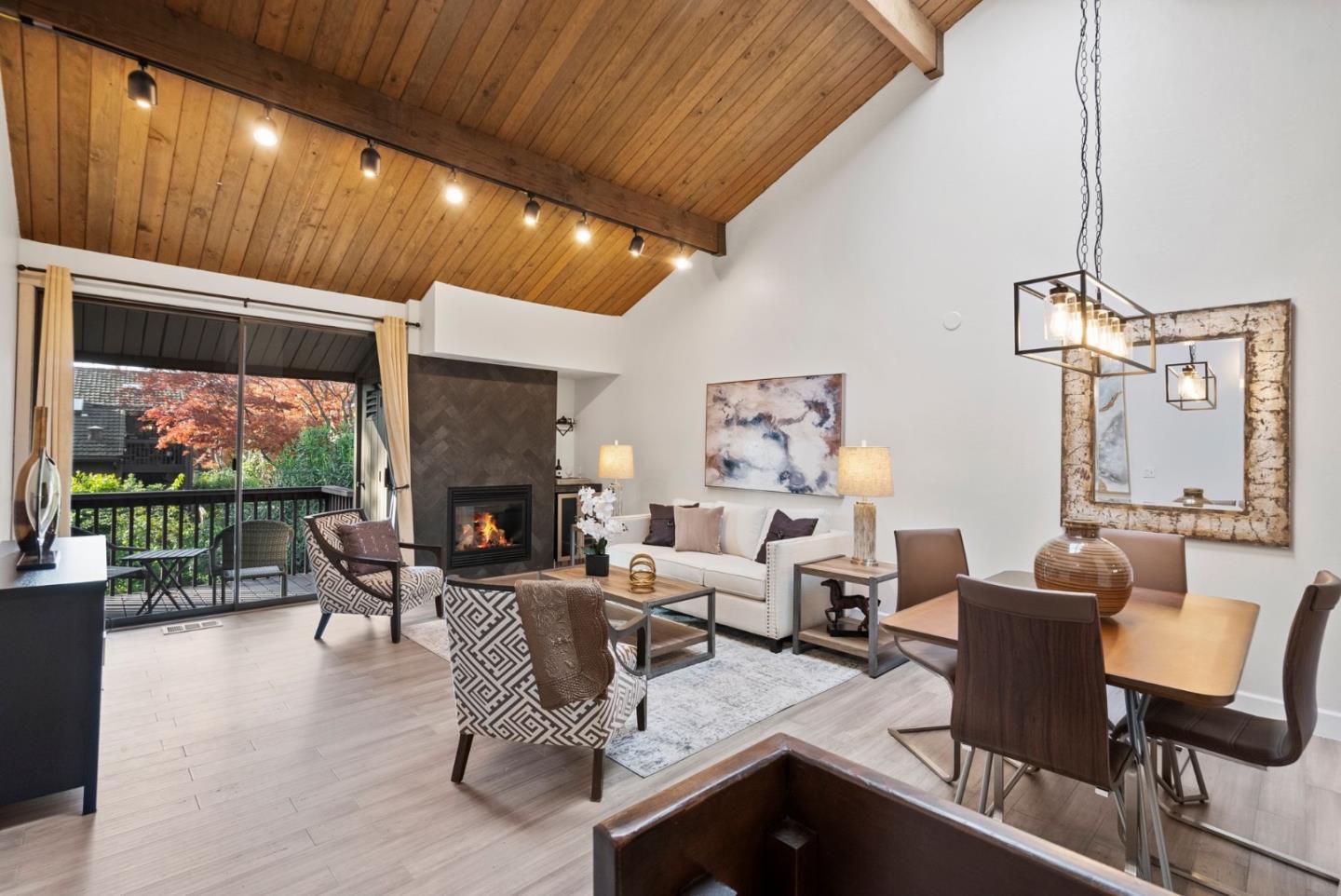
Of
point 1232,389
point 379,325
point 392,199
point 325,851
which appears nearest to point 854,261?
point 1232,389

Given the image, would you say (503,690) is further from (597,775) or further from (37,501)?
(37,501)

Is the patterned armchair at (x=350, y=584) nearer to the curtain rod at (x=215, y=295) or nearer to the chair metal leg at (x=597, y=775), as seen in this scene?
the curtain rod at (x=215, y=295)

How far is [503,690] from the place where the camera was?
2465 mm

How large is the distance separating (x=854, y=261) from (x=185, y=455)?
5268 mm

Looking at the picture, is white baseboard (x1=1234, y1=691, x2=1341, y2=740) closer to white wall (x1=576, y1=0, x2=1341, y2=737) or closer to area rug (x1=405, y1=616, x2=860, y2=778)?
white wall (x1=576, y1=0, x2=1341, y2=737)

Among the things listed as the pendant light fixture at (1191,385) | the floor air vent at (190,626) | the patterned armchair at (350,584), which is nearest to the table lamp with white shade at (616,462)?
the patterned armchair at (350,584)

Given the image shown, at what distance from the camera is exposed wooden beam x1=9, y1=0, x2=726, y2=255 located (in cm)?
309

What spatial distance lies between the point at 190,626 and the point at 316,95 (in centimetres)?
369

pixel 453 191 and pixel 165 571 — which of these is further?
pixel 165 571

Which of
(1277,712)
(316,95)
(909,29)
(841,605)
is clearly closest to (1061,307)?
(841,605)

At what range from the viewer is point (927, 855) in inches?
25.7

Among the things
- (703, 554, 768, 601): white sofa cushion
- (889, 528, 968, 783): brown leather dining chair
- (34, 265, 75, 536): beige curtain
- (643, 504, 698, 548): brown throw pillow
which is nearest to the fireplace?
(643, 504, 698, 548): brown throw pillow

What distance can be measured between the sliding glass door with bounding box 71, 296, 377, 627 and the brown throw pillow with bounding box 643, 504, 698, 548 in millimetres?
2760

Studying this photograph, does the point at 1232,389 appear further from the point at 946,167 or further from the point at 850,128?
the point at 850,128
